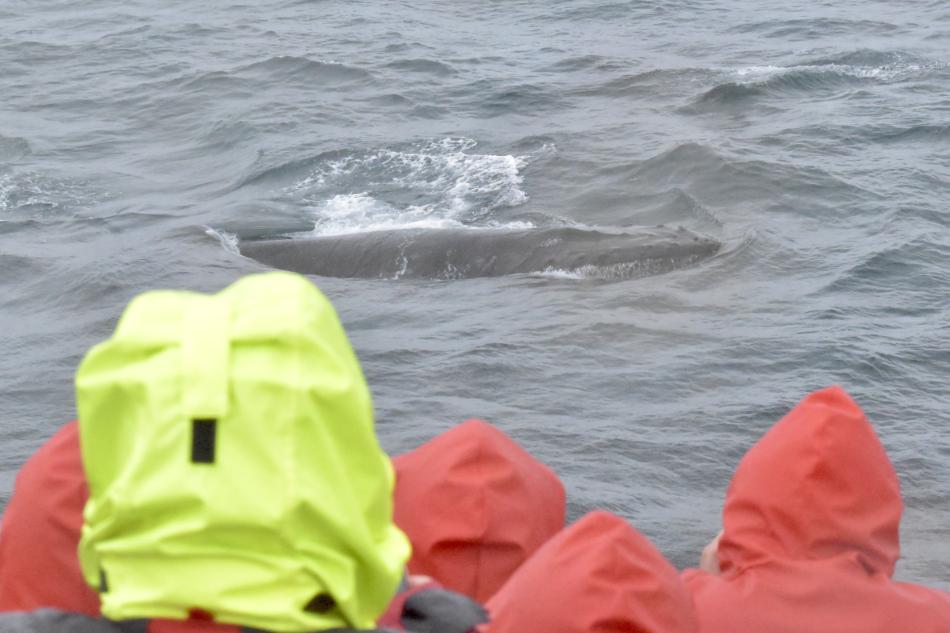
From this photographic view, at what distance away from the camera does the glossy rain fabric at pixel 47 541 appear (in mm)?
3777

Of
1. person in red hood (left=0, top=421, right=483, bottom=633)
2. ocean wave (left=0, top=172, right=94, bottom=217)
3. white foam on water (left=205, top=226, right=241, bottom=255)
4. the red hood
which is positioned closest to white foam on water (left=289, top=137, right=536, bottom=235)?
white foam on water (left=205, top=226, right=241, bottom=255)

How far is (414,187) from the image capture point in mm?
15852

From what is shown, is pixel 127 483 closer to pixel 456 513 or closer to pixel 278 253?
pixel 456 513

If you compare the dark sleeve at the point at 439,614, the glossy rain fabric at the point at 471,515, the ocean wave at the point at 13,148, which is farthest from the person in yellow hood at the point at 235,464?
the ocean wave at the point at 13,148

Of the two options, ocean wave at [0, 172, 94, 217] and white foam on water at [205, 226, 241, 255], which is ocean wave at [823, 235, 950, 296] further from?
ocean wave at [0, 172, 94, 217]

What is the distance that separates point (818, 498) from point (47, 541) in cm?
203

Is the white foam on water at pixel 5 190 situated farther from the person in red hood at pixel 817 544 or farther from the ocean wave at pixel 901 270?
the person in red hood at pixel 817 544

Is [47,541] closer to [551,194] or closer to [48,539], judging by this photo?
[48,539]

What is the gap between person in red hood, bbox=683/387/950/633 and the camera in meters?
4.39

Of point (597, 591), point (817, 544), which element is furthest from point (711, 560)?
point (597, 591)


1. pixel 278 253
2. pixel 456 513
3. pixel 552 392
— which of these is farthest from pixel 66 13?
pixel 456 513

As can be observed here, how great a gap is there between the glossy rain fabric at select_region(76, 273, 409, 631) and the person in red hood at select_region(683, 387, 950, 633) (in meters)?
1.72

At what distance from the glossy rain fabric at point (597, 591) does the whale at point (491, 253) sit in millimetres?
8841

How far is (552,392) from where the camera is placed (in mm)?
9953
